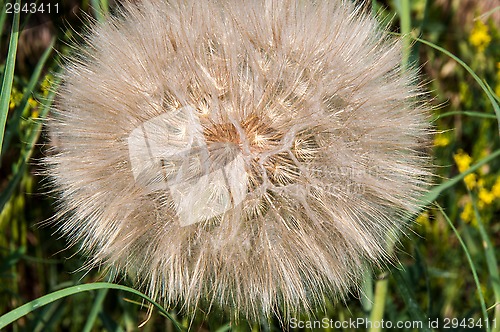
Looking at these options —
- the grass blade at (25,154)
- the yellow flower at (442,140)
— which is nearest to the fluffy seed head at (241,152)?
the grass blade at (25,154)

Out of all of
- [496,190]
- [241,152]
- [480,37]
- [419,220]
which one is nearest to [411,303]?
[419,220]

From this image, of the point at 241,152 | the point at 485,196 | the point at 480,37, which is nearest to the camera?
the point at 241,152

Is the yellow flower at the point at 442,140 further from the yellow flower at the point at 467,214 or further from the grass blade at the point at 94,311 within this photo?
the grass blade at the point at 94,311

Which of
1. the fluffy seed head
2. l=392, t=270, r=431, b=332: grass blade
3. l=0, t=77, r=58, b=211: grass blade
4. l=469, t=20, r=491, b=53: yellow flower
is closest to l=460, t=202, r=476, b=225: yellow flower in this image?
l=469, t=20, r=491, b=53: yellow flower

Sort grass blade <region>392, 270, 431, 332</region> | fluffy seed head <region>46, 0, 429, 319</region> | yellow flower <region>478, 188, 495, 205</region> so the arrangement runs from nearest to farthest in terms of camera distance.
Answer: fluffy seed head <region>46, 0, 429, 319</region>, grass blade <region>392, 270, 431, 332</region>, yellow flower <region>478, 188, 495, 205</region>

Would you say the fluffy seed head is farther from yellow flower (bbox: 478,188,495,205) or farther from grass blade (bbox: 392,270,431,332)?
yellow flower (bbox: 478,188,495,205)

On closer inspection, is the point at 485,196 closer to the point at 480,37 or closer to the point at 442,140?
the point at 442,140
